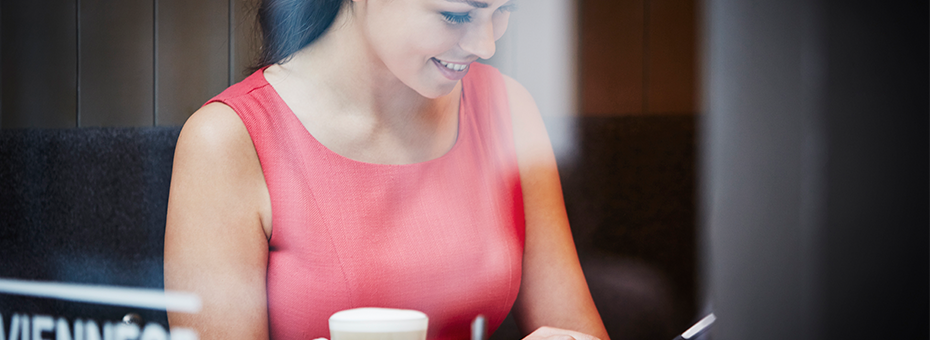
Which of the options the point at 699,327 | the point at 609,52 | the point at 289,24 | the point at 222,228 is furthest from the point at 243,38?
the point at 699,327

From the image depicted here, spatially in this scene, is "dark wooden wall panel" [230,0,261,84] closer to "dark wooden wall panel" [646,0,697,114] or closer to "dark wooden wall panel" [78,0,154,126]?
"dark wooden wall panel" [78,0,154,126]

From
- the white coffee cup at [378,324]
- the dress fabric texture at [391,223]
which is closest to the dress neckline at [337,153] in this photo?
the dress fabric texture at [391,223]

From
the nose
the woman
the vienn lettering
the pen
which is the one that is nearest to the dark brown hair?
the woman

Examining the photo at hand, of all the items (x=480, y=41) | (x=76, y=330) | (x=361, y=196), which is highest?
(x=480, y=41)

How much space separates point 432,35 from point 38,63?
1.25 ft

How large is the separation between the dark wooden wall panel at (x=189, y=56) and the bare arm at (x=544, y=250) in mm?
228

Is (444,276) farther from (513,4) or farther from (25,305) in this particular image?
(25,305)

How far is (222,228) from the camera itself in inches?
14.6

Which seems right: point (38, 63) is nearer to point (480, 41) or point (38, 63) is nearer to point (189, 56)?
point (189, 56)

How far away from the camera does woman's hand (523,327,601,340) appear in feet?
1.24

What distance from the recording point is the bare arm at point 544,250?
Result: 367 mm

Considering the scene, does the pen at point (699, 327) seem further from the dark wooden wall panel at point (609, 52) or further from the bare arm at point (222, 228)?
the bare arm at point (222, 228)

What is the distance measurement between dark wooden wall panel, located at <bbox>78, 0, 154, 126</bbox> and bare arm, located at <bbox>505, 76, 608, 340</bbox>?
0.30 metres

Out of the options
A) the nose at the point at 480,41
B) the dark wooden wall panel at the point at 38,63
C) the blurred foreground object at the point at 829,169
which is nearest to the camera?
the blurred foreground object at the point at 829,169
